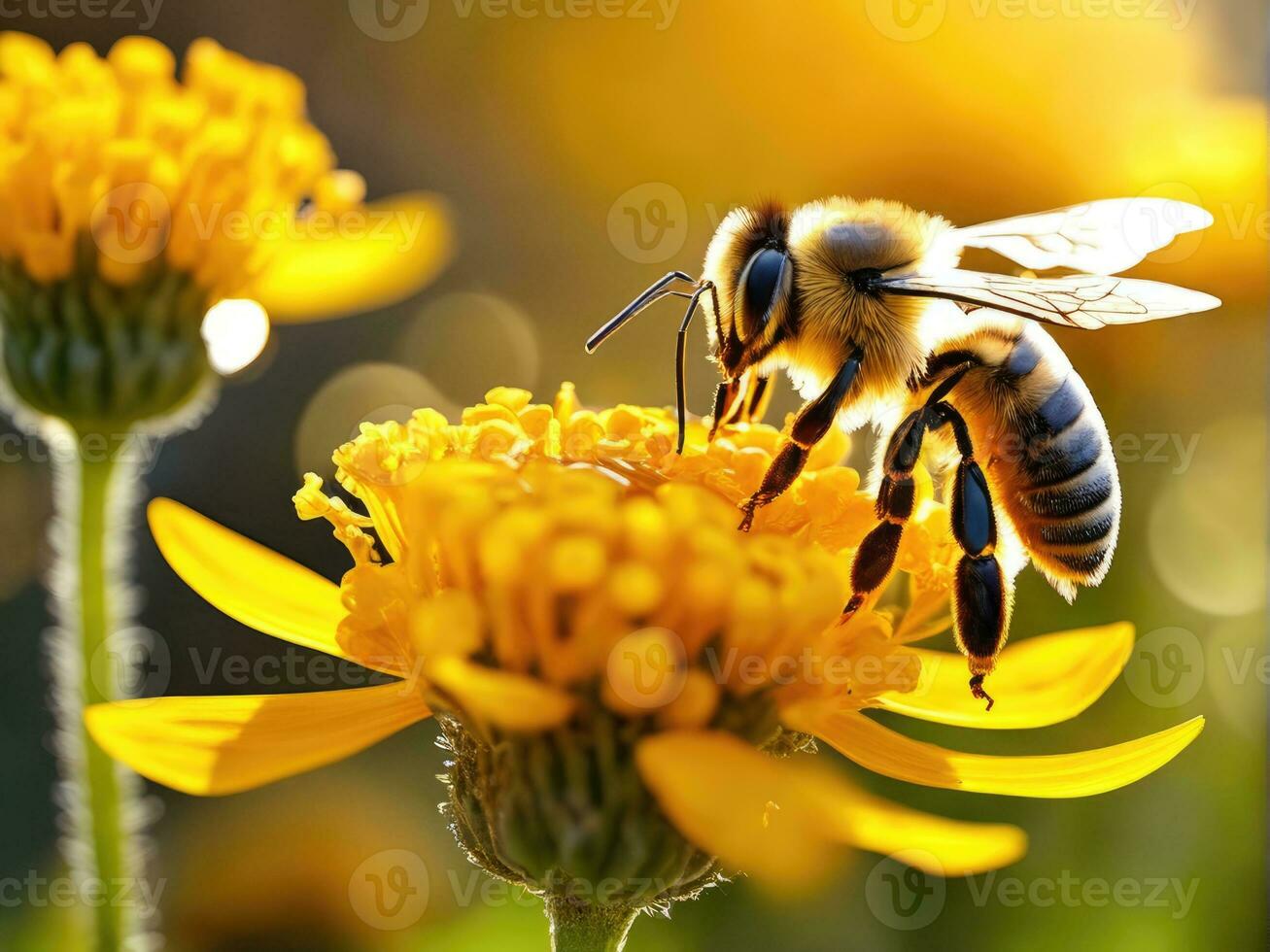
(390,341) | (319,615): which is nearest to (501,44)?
(390,341)

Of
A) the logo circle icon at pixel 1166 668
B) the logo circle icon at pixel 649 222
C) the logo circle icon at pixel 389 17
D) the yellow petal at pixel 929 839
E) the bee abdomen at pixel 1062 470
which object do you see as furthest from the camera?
the logo circle icon at pixel 389 17

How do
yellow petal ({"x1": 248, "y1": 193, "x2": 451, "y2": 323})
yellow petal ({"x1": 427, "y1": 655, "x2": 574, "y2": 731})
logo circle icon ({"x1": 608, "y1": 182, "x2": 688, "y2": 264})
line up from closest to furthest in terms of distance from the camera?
yellow petal ({"x1": 427, "y1": 655, "x2": 574, "y2": 731}), yellow petal ({"x1": 248, "y1": 193, "x2": 451, "y2": 323}), logo circle icon ({"x1": 608, "y1": 182, "x2": 688, "y2": 264})

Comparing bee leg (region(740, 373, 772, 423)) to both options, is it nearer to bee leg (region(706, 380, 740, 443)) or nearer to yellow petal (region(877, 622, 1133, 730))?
bee leg (region(706, 380, 740, 443))

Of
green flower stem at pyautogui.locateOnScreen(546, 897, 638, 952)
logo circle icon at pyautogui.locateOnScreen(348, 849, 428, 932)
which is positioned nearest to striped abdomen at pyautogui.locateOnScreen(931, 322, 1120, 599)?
green flower stem at pyautogui.locateOnScreen(546, 897, 638, 952)

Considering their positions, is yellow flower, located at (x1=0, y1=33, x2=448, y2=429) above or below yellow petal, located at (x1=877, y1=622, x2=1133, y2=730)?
above

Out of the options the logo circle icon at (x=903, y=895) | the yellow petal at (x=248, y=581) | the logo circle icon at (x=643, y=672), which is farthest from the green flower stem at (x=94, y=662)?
the logo circle icon at (x=903, y=895)

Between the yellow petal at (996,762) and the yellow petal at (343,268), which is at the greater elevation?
the yellow petal at (343,268)

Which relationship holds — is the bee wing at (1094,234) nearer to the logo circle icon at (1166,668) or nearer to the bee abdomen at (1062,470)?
the bee abdomen at (1062,470)

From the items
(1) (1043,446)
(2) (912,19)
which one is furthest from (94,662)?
(2) (912,19)

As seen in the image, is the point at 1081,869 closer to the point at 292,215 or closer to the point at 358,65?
the point at 292,215
